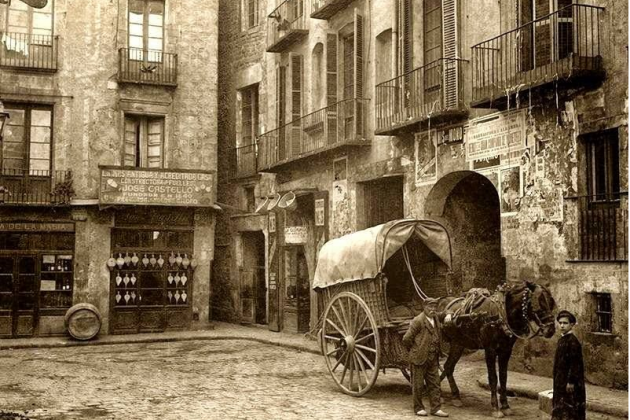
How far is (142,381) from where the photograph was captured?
12.6 m

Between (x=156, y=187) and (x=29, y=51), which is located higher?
(x=29, y=51)

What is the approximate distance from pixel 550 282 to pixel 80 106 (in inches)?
557

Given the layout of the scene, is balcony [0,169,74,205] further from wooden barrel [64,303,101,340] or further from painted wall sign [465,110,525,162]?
painted wall sign [465,110,525,162]

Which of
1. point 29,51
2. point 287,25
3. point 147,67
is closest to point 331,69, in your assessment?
point 287,25

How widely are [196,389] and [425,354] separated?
3982 millimetres

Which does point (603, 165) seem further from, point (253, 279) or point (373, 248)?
point (253, 279)

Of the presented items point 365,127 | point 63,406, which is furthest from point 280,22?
point 63,406

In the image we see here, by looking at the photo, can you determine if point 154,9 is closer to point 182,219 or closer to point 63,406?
point 182,219

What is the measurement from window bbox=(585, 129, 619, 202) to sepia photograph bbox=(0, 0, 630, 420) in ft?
0.11

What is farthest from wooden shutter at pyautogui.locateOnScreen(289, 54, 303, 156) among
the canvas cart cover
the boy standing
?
the boy standing

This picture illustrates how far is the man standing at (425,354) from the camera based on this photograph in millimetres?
9508

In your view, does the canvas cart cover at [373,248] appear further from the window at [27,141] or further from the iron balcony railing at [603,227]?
the window at [27,141]

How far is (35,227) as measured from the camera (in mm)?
20359

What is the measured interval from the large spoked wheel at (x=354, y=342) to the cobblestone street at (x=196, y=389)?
26 centimetres
